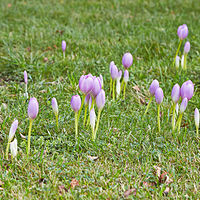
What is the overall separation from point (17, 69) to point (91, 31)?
1.67 m

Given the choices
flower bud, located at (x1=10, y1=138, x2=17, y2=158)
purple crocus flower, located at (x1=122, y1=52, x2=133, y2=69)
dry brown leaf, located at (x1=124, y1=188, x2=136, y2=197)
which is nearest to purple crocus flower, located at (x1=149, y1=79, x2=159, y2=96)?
purple crocus flower, located at (x1=122, y1=52, x2=133, y2=69)

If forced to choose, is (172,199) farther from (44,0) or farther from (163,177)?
(44,0)

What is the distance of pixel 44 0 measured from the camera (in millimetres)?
6320

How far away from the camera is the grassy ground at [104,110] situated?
77.2 inches

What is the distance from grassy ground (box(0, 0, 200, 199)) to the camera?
1.96 meters

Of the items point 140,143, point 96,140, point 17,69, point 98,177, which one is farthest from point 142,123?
point 17,69

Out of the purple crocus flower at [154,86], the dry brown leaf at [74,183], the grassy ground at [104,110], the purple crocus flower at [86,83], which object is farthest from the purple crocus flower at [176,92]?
the dry brown leaf at [74,183]

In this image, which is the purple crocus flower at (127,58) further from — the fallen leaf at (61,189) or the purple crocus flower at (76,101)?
the fallen leaf at (61,189)

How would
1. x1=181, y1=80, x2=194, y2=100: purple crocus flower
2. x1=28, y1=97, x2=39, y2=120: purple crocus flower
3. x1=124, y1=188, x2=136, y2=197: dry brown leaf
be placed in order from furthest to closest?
x1=181, y1=80, x2=194, y2=100: purple crocus flower
x1=28, y1=97, x2=39, y2=120: purple crocus flower
x1=124, y1=188, x2=136, y2=197: dry brown leaf

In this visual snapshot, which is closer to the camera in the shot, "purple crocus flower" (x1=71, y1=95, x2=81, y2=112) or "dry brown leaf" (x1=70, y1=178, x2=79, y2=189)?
"dry brown leaf" (x1=70, y1=178, x2=79, y2=189)

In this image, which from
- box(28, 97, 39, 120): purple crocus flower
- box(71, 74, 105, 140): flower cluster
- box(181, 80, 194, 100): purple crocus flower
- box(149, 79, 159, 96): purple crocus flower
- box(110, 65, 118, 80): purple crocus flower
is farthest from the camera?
box(110, 65, 118, 80): purple crocus flower

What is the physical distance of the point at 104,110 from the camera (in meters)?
2.71

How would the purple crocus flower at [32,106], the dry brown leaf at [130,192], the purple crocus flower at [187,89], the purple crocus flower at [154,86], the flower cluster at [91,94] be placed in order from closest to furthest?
the dry brown leaf at [130,192], the purple crocus flower at [32,106], the flower cluster at [91,94], the purple crocus flower at [187,89], the purple crocus flower at [154,86]

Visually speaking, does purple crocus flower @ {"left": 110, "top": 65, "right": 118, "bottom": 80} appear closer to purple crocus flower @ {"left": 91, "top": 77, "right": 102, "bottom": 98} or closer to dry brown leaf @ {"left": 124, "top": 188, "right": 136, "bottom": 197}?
purple crocus flower @ {"left": 91, "top": 77, "right": 102, "bottom": 98}
